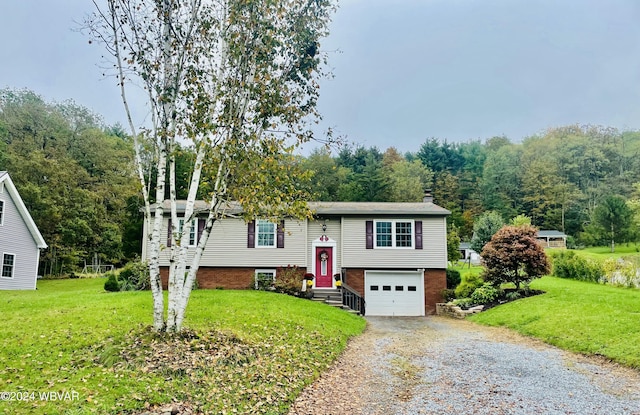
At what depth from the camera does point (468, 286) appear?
1920 centimetres

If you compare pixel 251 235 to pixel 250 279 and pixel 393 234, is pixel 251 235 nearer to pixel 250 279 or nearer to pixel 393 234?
pixel 250 279

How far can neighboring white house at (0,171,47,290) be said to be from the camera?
1947 cm

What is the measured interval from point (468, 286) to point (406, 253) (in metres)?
3.15

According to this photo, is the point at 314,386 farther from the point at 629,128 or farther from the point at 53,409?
the point at 629,128

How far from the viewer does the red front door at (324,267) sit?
20.0 meters

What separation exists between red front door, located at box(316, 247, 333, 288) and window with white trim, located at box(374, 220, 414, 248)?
93.5 inches

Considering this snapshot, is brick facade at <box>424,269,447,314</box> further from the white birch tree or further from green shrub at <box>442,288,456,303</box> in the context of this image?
the white birch tree

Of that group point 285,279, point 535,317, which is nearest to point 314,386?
point 535,317

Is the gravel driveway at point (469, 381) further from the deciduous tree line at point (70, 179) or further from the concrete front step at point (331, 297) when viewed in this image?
the deciduous tree line at point (70, 179)

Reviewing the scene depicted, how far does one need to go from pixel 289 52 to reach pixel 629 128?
71.6 metres

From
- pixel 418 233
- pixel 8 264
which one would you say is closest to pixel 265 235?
pixel 418 233

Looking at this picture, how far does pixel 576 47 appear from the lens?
2633 inches

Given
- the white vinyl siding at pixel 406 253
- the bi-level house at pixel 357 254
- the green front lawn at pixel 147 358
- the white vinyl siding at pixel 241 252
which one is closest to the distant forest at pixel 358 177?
the bi-level house at pixel 357 254

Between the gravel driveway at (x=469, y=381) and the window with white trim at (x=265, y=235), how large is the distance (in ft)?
29.8
